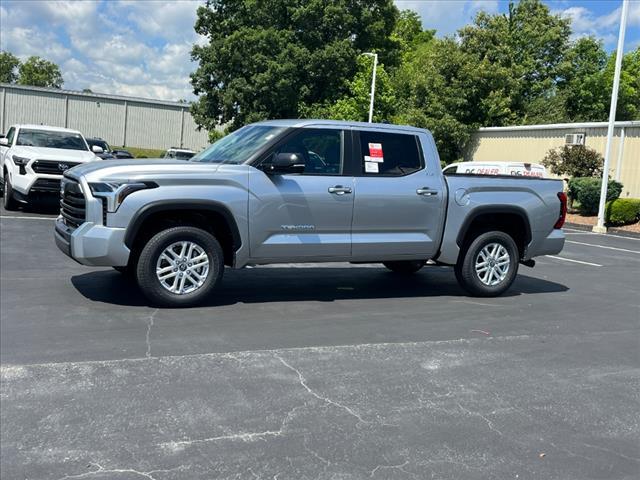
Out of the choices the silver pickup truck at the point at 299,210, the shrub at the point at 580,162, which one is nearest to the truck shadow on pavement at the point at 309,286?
the silver pickup truck at the point at 299,210

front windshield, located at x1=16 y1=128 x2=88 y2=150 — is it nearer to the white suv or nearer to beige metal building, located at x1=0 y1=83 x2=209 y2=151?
the white suv

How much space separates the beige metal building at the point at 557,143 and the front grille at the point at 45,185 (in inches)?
751

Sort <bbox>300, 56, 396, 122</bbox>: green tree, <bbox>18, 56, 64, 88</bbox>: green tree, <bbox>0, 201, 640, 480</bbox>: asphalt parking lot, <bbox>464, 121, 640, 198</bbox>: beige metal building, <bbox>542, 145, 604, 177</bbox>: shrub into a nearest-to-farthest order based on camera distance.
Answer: <bbox>0, 201, 640, 480</bbox>: asphalt parking lot
<bbox>464, 121, 640, 198</bbox>: beige metal building
<bbox>542, 145, 604, 177</bbox>: shrub
<bbox>300, 56, 396, 122</bbox>: green tree
<bbox>18, 56, 64, 88</bbox>: green tree

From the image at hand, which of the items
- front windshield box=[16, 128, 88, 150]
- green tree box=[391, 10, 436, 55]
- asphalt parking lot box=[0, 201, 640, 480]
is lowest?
asphalt parking lot box=[0, 201, 640, 480]

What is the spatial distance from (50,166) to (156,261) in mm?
8178

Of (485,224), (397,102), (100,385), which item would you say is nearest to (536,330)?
(485,224)

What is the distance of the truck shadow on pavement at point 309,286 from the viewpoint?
7.25m

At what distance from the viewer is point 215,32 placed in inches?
1654

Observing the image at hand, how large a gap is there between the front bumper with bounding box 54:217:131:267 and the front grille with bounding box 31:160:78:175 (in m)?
7.75

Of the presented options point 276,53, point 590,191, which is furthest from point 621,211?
point 276,53

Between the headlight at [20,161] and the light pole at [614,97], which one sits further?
the light pole at [614,97]

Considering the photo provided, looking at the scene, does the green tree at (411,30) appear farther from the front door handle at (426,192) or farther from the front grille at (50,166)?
the front door handle at (426,192)

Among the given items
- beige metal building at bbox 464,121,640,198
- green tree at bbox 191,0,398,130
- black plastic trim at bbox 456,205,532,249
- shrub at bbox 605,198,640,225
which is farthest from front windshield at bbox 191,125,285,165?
green tree at bbox 191,0,398,130

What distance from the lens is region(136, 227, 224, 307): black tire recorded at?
21.1 ft
